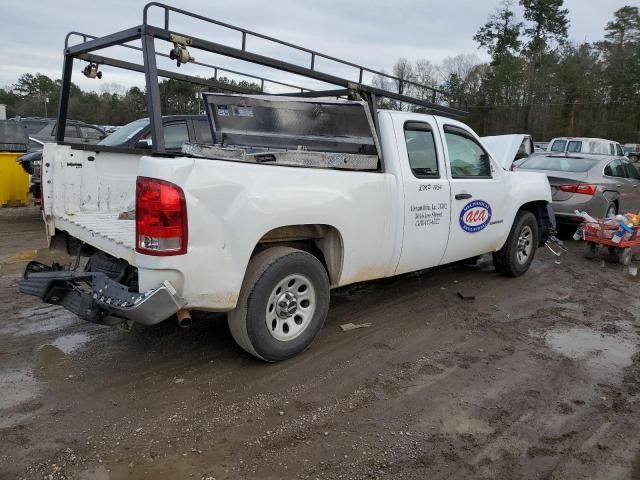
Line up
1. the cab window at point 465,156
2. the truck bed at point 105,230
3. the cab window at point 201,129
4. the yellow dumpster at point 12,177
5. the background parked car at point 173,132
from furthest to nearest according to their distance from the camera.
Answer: the yellow dumpster at point 12,177 → the cab window at point 201,129 → the background parked car at point 173,132 → the cab window at point 465,156 → the truck bed at point 105,230

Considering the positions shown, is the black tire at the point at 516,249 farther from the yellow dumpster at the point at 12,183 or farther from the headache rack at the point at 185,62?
the yellow dumpster at the point at 12,183

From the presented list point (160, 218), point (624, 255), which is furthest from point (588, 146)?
point (160, 218)

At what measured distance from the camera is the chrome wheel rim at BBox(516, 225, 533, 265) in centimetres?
660

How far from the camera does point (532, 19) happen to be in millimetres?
53469

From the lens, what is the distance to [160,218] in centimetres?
311

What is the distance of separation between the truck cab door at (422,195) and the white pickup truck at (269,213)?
0.05 feet

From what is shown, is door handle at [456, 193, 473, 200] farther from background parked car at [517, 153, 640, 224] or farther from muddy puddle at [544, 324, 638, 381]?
background parked car at [517, 153, 640, 224]

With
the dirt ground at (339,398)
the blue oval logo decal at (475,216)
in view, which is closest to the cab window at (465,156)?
the blue oval logo decal at (475,216)

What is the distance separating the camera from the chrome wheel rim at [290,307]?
12.4 ft

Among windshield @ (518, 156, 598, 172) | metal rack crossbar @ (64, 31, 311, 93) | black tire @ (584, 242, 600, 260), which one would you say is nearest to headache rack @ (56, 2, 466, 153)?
metal rack crossbar @ (64, 31, 311, 93)

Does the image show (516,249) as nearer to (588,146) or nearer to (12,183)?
(12,183)

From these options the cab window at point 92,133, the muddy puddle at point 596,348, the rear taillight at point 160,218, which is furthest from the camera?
the cab window at point 92,133

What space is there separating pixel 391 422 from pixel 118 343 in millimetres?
2449

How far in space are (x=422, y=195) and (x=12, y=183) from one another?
34.9 feet
